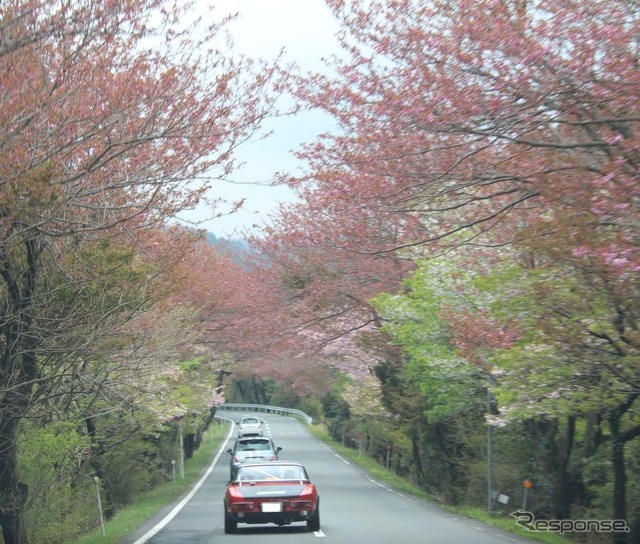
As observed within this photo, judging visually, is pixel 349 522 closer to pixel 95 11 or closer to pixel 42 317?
pixel 42 317

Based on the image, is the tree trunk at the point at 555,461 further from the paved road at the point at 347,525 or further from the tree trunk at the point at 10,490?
the tree trunk at the point at 10,490

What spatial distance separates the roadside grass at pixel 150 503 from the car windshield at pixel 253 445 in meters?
2.32

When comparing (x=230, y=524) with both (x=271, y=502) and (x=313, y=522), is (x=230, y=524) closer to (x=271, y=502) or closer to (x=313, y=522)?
(x=271, y=502)

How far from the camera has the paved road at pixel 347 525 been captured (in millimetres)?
17188

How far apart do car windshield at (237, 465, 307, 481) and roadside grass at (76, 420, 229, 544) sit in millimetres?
2507

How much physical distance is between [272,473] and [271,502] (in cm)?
83

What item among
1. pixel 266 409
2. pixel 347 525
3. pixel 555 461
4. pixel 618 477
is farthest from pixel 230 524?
pixel 266 409

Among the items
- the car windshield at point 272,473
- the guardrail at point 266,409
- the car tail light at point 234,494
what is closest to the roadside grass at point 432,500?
the car windshield at point 272,473

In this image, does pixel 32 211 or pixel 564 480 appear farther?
pixel 564 480

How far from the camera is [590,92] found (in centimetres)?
1096

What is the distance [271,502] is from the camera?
59.7 ft

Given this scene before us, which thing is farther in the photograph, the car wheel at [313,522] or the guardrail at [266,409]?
the guardrail at [266,409]

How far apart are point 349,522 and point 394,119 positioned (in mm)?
11292

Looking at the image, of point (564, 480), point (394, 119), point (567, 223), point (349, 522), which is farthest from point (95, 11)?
point (564, 480)
